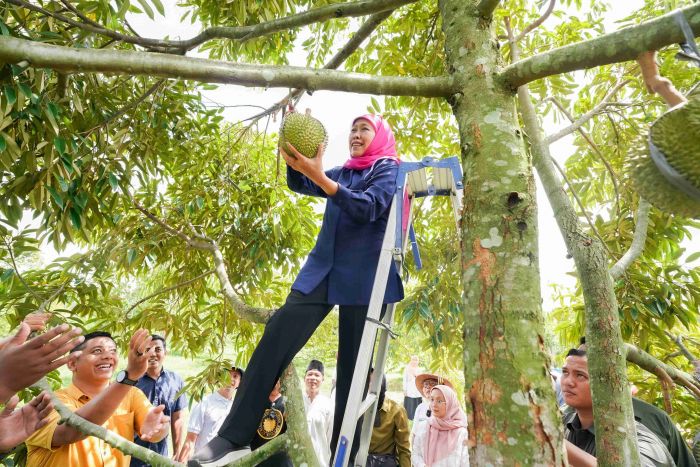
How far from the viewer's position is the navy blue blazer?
80.5 inches

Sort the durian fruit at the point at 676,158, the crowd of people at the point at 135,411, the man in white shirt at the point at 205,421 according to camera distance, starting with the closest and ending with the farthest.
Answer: the durian fruit at the point at 676,158 < the crowd of people at the point at 135,411 < the man in white shirt at the point at 205,421

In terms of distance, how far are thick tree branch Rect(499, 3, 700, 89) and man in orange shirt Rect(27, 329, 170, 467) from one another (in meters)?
1.81

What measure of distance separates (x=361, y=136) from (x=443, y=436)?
10.6 feet

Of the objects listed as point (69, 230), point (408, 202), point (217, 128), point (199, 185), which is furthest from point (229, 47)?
point (408, 202)

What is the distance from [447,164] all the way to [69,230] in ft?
6.52

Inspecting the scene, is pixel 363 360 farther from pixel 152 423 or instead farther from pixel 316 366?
pixel 316 366

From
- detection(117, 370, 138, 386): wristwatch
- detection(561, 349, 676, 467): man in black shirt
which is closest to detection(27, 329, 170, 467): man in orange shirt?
detection(117, 370, 138, 386): wristwatch

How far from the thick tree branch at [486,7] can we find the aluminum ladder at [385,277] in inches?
22.6

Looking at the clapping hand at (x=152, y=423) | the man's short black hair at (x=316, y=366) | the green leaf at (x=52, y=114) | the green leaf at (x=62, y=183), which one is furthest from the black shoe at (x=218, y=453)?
the man's short black hair at (x=316, y=366)

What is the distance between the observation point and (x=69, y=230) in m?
2.41

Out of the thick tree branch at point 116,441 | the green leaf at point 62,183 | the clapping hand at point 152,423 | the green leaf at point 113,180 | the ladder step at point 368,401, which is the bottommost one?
the clapping hand at point 152,423

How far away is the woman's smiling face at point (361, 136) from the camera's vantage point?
7.63 ft

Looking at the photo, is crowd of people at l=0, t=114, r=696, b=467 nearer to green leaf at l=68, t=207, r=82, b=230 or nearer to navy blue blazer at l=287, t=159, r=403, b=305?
navy blue blazer at l=287, t=159, r=403, b=305

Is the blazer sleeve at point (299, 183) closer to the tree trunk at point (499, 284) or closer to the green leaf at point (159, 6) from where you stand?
the tree trunk at point (499, 284)
